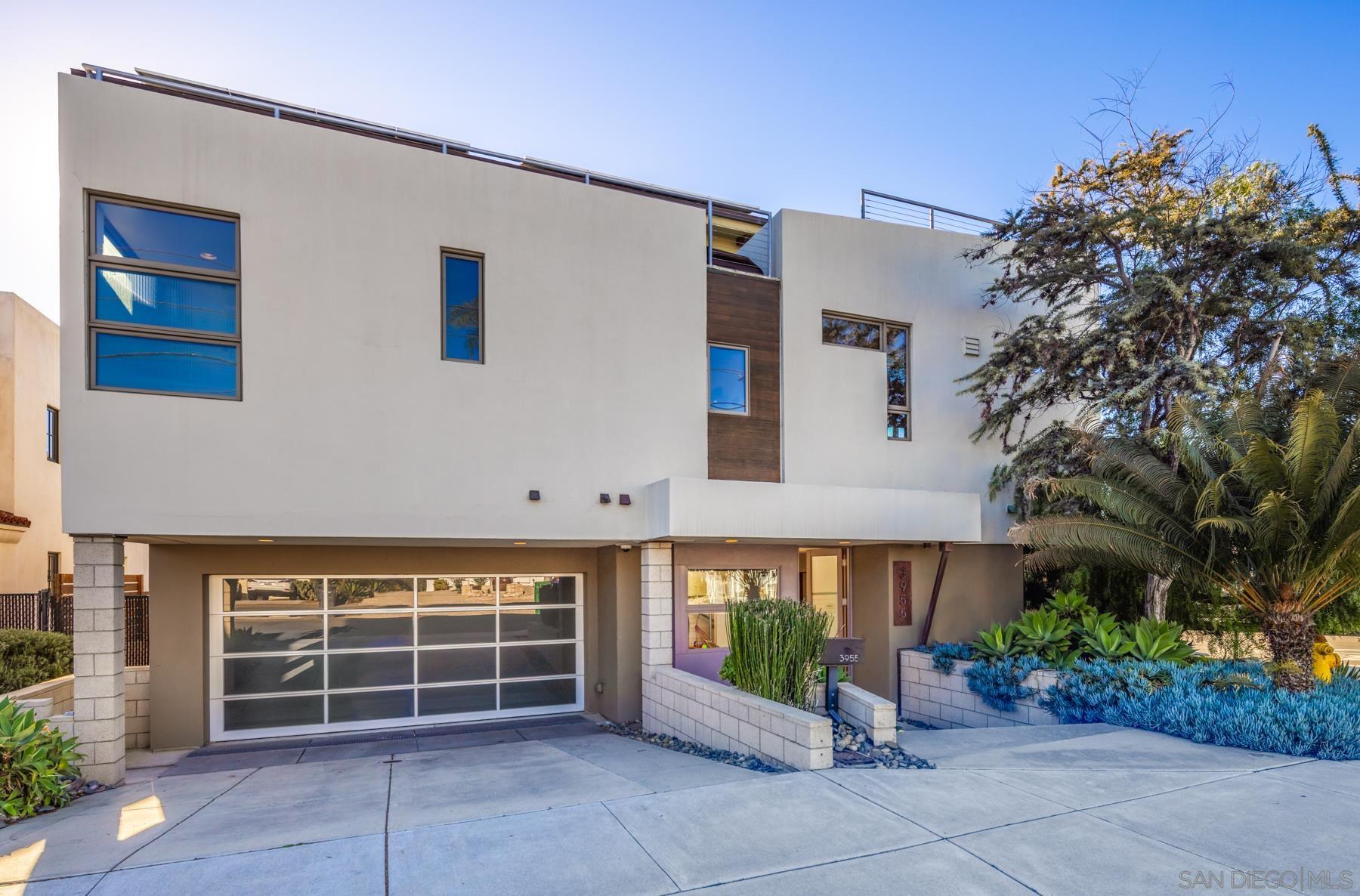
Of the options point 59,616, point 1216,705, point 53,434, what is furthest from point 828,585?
point 53,434

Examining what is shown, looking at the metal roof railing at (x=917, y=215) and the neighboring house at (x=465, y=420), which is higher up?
the metal roof railing at (x=917, y=215)

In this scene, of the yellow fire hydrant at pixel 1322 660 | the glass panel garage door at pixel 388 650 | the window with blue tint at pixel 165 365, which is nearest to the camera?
the window with blue tint at pixel 165 365

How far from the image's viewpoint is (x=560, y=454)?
9758 millimetres

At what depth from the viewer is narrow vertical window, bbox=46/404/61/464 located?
1789 cm

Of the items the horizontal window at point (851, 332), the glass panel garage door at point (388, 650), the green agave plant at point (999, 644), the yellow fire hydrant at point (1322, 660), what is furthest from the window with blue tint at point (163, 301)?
the yellow fire hydrant at point (1322, 660)

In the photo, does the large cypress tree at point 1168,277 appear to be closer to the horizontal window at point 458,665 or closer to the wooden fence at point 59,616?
the horizontal window at point 458,665

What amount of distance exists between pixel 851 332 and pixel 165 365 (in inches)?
353

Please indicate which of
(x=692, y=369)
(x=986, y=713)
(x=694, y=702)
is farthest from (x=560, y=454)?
(x=986, y=713)

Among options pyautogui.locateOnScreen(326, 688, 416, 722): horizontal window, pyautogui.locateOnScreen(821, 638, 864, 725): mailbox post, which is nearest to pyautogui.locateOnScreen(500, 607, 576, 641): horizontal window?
pyautogui.locateOnScreen(326, 688, 416, 722): horizontal window

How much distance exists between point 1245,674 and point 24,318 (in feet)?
73.6

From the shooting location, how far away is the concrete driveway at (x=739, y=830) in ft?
15.5

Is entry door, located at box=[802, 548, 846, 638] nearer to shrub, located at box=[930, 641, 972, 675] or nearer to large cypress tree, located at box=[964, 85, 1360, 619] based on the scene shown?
shrub, located at box=[930, 641, 972, 675]

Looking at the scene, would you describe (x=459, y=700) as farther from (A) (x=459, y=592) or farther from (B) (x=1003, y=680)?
(B) (x=1003, y=680)

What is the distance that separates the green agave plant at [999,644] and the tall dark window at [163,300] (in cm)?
1014
